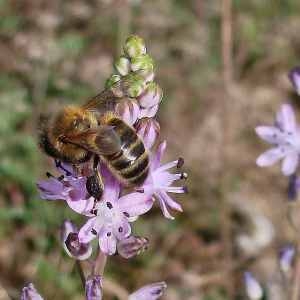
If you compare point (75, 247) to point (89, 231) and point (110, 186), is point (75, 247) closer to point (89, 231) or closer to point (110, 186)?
point (89, 231)

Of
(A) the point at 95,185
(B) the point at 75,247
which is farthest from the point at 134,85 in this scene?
(B) the point at 75,247

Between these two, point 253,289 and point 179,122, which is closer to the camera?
point 253,289

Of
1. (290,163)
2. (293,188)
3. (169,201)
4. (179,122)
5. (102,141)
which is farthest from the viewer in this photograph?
(179,122)

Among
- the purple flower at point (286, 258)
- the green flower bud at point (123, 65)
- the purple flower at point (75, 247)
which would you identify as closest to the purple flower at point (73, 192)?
the purple flower at point (75, 247)

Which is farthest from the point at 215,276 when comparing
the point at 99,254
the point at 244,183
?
the point at 99,254

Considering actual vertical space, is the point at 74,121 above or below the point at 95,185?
above

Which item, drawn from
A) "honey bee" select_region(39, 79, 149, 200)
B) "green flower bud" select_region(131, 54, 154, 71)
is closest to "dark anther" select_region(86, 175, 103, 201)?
"honey bee" select_region(39, 79, 149, 200)
